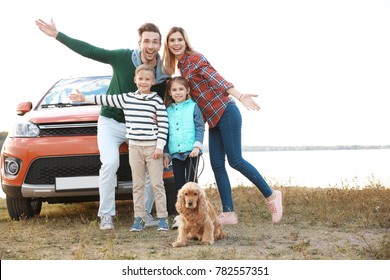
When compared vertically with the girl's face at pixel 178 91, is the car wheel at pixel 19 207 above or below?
below

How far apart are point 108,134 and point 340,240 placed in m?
2.35

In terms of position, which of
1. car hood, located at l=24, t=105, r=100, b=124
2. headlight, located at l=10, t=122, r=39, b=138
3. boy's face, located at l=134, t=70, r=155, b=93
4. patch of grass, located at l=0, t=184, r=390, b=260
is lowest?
patch of grass, located at l=0, t=184, r=390, b=260

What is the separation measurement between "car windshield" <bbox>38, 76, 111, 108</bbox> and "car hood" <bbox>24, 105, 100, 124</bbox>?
0.33 meters

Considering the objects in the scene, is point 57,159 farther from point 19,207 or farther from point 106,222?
point 19,207

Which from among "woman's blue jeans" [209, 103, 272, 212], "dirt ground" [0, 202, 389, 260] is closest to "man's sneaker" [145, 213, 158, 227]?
"dirt ground" [0, 202, 389, 260]

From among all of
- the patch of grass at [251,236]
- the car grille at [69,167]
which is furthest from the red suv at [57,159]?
the patch of grass at [251,236]

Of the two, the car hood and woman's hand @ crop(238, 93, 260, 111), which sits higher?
woman's hand @ crop(238, 93, 260, 111)

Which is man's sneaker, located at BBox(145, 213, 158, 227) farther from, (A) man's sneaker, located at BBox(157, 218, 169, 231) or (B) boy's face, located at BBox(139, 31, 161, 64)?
(B) boy's face, located at BBox(139, 31, 161, 64)

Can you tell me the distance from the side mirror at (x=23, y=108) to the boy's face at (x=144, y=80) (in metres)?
1.79

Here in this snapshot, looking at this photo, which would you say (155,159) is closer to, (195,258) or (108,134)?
(108,134)

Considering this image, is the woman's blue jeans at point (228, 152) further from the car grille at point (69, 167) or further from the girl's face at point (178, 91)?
the car grille at point (69, 167)

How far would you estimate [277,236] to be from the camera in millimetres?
4527

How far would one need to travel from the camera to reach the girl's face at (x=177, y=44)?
466 cm

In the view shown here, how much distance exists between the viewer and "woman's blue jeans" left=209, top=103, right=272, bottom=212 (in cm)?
485
